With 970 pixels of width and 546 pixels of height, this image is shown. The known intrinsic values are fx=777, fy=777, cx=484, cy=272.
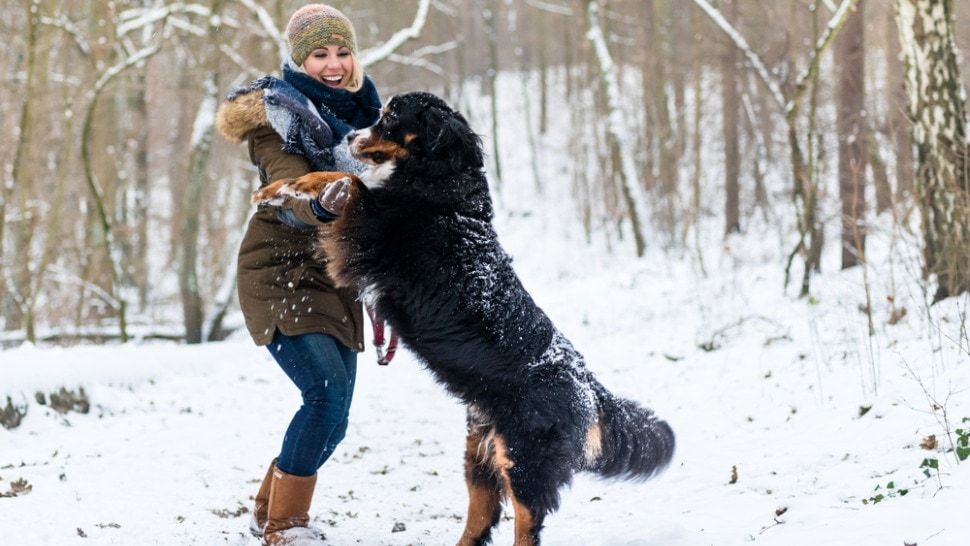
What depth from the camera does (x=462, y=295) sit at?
316 cm

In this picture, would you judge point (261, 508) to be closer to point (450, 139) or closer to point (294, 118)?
point (294, 118)

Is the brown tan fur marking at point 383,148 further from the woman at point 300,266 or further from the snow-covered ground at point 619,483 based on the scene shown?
the snow-covered ground at point 619,483

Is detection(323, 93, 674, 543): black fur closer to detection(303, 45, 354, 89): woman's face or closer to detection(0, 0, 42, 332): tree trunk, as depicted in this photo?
detection(303, 45, 354, 89): woman's face

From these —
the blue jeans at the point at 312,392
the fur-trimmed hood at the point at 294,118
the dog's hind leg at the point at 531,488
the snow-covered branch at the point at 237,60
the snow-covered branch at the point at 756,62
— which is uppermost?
the snow-covered branch at the point at 237,60

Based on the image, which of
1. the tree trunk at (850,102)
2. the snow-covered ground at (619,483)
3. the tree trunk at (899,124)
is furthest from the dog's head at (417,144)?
the tree trunk at (850,102)

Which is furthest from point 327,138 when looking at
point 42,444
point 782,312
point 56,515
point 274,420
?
point 782,312

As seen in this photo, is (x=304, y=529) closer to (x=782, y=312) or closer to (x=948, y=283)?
(x=948, y=283)

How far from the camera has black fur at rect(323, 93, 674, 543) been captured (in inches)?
124

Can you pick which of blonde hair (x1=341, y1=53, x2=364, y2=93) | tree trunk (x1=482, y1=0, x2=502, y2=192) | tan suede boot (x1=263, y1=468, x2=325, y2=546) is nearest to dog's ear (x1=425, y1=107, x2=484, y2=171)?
blonde hair (x1=341, y1=53, x2=364, y2=93)

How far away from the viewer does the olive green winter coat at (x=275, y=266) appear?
10.7 feet

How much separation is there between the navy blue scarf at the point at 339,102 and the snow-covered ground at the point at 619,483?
1.96 m

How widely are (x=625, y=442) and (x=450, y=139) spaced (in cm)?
152

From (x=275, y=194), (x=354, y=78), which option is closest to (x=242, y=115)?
(x=275, y=194)

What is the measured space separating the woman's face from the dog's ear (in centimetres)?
50
